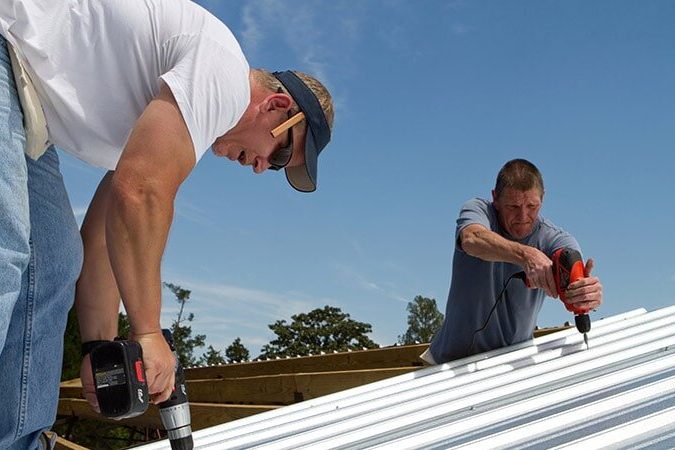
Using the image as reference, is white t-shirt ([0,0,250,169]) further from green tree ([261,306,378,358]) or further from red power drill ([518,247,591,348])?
green tree ([261,306,378,358])

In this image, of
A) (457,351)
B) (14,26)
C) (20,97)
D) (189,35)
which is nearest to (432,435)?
(189,35)

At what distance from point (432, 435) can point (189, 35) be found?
110cm

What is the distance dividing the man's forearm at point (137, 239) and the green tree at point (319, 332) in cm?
2004

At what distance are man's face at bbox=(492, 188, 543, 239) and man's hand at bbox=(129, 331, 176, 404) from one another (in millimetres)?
2150

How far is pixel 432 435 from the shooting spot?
1.63m

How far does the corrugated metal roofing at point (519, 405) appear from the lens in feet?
4.57

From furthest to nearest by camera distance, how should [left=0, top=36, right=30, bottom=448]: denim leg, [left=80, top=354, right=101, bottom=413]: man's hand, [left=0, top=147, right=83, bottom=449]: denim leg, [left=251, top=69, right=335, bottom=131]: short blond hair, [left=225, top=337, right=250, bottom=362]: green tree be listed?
[left=225, top=337, right=250, bottom=362]: green tree, [left=251, top=69, right=335, bottom=131]: short blond hair, [left=80, top=354, right=101, bottom=413]: man's hand, [left=0, top=147, right=83, bottom=449]: denim leg, [left=0, top=36, right=30, bottom=448]: denim leg

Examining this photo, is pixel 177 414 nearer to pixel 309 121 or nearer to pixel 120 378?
pixel 120 378

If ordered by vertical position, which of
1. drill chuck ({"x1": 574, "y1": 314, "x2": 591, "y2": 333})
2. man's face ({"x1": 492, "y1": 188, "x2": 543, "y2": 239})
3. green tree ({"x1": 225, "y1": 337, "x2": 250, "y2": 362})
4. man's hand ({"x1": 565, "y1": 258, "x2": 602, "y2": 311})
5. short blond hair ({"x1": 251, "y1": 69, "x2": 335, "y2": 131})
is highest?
green tree ({"x1": 225, "y1": 337, "x2": 250, "y2": 362})

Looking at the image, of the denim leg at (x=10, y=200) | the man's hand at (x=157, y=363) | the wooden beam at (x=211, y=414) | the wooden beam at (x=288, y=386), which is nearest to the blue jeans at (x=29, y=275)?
the denim leg at (x=10, y=200)

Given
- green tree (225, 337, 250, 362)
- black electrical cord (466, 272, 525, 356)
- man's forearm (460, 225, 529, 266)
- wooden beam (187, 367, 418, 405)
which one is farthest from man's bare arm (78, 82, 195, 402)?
green tree (225, 337, 250, 362)

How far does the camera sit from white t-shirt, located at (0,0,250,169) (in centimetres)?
149

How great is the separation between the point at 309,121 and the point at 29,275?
82cm

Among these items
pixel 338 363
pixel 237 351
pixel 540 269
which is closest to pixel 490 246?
pixel 540 269
